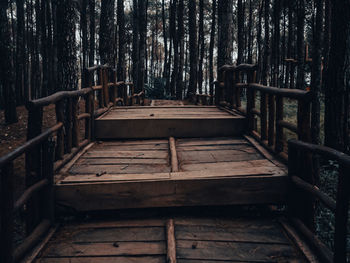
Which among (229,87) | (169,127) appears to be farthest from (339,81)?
(169,127)

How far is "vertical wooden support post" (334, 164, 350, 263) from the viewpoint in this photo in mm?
2385

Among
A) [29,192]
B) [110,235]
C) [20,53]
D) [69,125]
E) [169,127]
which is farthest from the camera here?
[20,53]

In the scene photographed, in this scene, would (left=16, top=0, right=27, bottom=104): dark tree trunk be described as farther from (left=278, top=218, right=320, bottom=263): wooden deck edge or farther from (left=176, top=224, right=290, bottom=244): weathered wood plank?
(left=278, top=218, right=320, bottom=263): wooden deck edge

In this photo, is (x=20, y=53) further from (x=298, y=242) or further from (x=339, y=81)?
(x=298, y=242)

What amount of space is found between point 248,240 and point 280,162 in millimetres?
1317

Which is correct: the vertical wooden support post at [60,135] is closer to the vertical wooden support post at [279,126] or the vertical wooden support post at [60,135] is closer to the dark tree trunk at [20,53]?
the vertical wooden support post at [279,126]

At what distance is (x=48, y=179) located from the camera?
11.0ft

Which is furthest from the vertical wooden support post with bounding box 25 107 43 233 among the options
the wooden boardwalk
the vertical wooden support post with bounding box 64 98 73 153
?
the vertical wooden support post with bounding box 64 98 73 153

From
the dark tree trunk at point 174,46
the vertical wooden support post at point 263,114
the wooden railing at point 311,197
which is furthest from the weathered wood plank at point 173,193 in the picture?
the dark tree trunk at point 174,46

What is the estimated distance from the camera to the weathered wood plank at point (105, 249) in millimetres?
2881

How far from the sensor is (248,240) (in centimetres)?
309

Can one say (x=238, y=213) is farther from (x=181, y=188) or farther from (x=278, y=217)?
(x=181, y=188)

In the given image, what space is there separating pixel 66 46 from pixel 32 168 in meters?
4.65

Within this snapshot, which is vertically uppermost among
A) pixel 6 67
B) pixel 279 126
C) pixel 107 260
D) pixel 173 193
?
pixel 6 67
